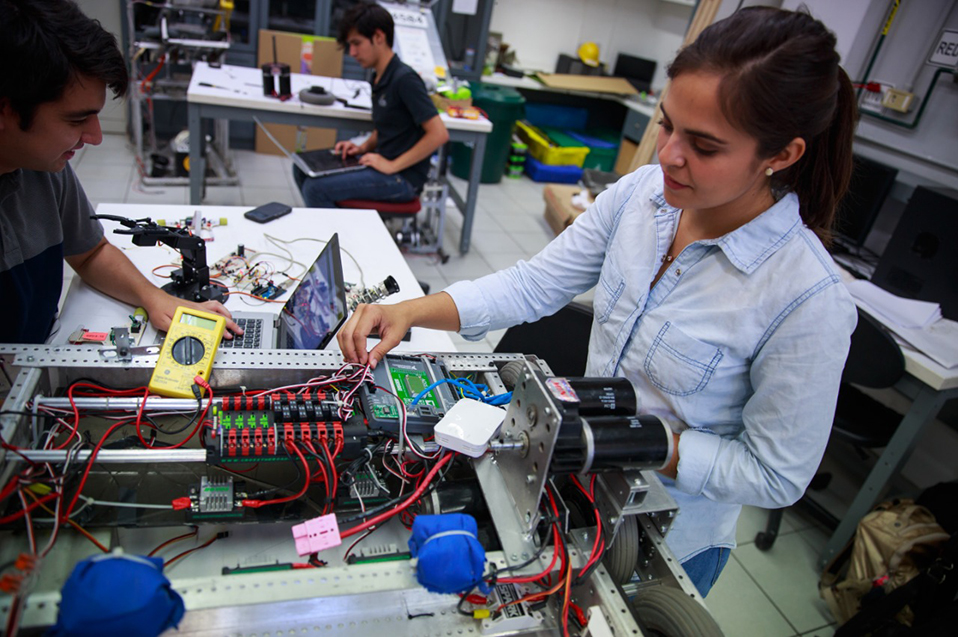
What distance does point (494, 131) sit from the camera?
4898 millimetres

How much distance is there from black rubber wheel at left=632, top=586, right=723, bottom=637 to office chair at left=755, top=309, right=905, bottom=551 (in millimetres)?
1414

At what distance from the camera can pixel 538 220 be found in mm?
4582

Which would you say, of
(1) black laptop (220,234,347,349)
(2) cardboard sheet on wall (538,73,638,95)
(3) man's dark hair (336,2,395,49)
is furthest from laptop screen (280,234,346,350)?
(2) cardboard sheet on wall (538,73,638,95)

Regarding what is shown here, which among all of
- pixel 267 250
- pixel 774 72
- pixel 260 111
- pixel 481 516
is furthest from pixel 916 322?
pixel 260 111

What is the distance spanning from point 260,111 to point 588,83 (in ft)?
10.5

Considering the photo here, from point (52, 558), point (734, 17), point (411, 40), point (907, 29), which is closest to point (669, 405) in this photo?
point (734, 17)

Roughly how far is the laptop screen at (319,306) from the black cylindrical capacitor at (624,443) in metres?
0.59

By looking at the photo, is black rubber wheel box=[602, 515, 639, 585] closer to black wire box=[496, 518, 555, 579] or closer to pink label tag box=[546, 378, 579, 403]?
black wire box=[496, 518, 555, 579]

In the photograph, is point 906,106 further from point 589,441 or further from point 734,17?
point 589,441

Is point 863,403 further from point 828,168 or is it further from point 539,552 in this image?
point 539,552

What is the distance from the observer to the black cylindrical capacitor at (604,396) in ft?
2.83

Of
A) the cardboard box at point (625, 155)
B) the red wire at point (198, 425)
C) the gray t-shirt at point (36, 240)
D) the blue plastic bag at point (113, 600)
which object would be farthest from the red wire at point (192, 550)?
the cardboard box at point (625, 155)

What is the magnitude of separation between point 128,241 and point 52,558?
4.25 feet

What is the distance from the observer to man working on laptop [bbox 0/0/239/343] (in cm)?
99
